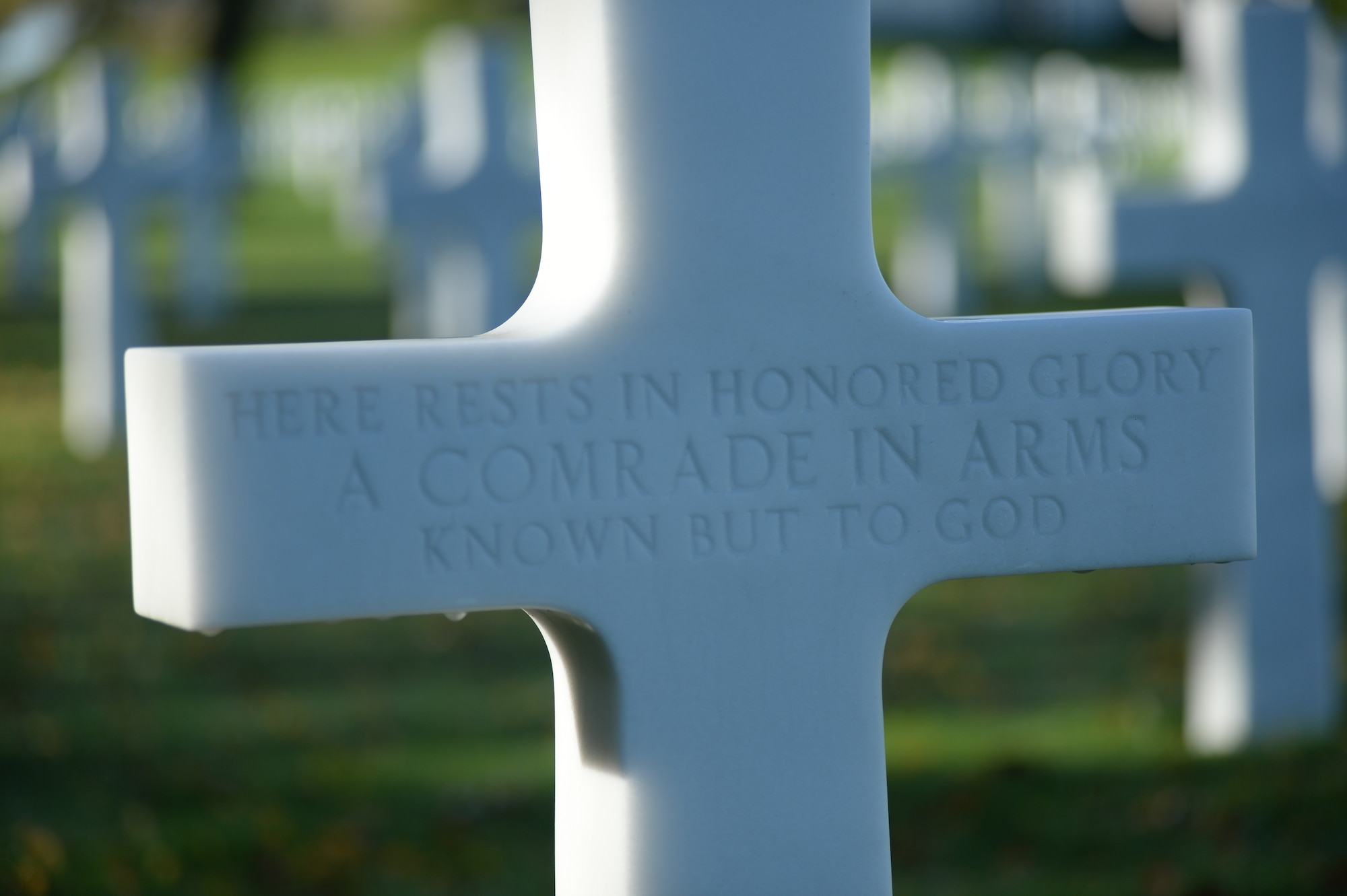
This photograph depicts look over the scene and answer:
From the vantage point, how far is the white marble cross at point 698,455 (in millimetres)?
1884

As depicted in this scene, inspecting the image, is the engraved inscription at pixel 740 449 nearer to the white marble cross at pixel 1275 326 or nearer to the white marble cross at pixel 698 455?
the white marble cross at pixel 698 455

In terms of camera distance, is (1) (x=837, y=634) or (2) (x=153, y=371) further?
(1) (x=837, y=634)

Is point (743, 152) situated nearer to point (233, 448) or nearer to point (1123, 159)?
point (233, 448)

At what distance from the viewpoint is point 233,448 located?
5.96 feet

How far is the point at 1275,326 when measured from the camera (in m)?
4.90

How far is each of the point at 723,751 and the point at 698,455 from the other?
34cm

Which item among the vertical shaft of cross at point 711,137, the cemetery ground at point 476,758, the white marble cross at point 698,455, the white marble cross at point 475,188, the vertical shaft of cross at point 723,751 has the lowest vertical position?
the cemetery ground at point 476,758

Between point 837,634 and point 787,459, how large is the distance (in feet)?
0.72

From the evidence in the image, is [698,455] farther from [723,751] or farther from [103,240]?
[103,240]

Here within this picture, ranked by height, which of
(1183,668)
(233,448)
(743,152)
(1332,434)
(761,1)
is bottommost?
(1183,668)

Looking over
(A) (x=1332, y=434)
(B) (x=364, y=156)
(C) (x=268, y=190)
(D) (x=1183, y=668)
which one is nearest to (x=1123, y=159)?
(B) (x=364, y=156)

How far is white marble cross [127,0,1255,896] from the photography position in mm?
1884

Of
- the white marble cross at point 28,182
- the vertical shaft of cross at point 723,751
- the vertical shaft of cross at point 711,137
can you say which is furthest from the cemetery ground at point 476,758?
the white marble cross at point 28,182

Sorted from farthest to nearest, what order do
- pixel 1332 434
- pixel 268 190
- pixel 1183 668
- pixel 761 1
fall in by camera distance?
pixel 268 190
pixel 1332 434
pixel 1183 668
pixel 761 1
